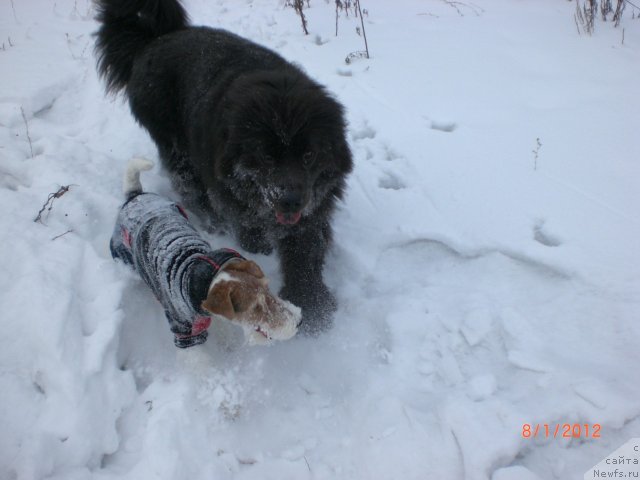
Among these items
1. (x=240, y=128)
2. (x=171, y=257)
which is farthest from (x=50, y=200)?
(x=240, y=128)

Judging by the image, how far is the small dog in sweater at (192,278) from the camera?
1.77 meters

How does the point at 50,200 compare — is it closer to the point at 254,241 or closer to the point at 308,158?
the point at 254,241

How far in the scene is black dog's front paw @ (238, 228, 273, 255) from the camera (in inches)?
113

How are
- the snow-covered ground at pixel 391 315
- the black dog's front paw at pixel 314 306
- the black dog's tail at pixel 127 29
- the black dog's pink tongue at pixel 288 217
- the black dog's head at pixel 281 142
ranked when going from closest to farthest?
the snow-covered ground at pixel 391 315 < the black dog's head at pixel 281 142 < the black dog's pink tongue at pixel 288 217 < the black dog's front paw at pixel 314 306 < the black dog's tail at pixel 127 29

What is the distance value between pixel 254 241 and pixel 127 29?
1.94 meters

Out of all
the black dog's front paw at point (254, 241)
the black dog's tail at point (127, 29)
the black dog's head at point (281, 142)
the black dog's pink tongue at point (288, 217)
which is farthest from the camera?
the black dog's tail at point (127, 29)

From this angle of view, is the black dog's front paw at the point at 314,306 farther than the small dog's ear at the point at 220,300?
Yes

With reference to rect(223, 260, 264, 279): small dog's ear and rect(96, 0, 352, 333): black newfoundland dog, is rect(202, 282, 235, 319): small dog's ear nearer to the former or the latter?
rect(223, 260, 264, 279): small dog's ear

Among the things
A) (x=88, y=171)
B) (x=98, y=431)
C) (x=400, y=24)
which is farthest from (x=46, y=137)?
(x=400, y=24)

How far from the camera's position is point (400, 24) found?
5320 millimetres
